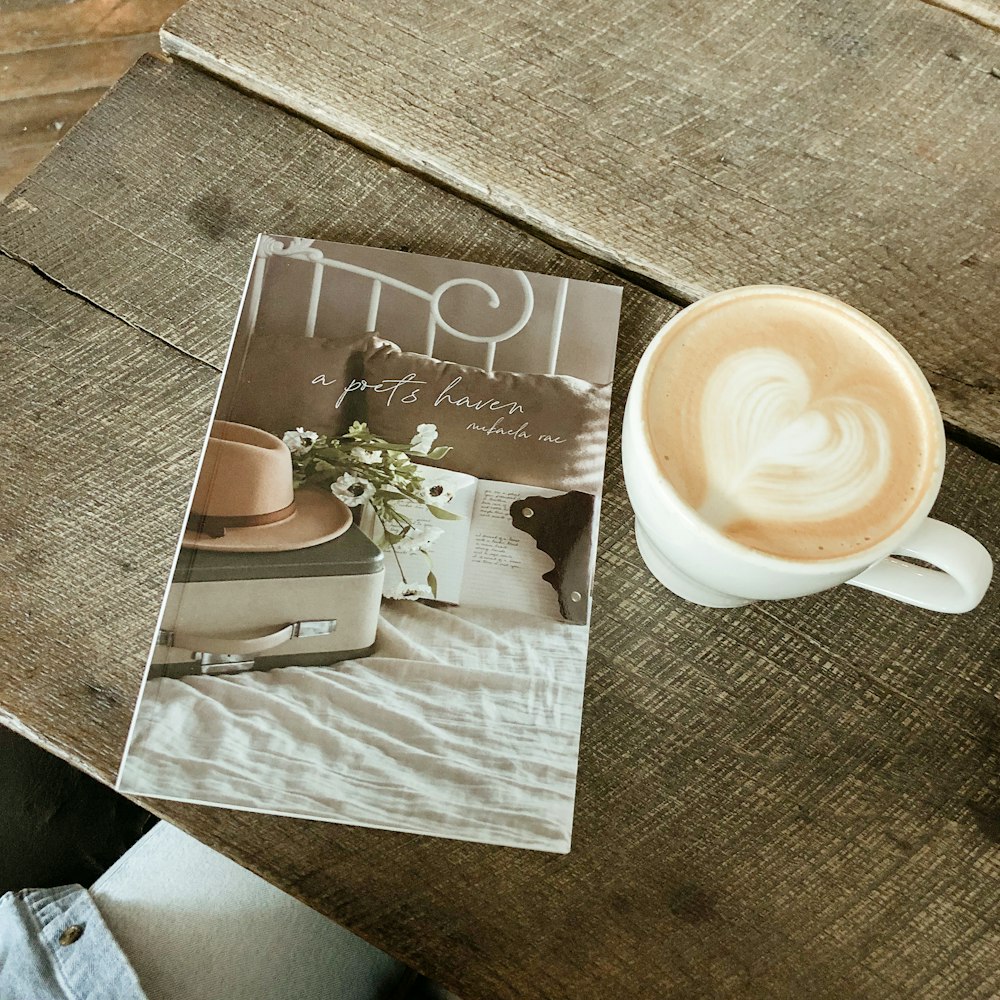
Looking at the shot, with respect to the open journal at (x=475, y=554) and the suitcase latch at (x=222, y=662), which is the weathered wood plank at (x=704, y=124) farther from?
the suitcase latch at (x=222, y=662)

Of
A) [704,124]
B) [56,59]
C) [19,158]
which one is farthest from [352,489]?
[56,59]

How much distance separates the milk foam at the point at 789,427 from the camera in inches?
15.1

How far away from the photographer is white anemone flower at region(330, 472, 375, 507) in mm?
477

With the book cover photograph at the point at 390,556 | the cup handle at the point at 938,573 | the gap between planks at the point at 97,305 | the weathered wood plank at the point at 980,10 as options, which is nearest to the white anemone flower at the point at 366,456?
the book cover photograph at the point at 390,556

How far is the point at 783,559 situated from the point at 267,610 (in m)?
0.27

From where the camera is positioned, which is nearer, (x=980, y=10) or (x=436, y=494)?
(x=436, y=494)

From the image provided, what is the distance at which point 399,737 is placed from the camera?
1.42 ft

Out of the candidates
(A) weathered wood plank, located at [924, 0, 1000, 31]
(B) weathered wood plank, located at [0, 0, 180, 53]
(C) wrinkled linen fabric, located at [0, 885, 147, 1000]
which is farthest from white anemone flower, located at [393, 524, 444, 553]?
(B) weathered wood plank, located at [0, 0, 180, 53]

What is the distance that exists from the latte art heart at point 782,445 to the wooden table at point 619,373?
10 centimetres

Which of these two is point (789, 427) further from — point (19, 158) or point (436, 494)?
point (19, 158)

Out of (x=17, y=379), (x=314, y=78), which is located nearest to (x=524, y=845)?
(x=17, y=379)

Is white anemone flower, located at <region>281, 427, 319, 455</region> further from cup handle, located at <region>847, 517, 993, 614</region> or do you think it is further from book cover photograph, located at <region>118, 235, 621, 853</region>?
cup handle, located at <region>847, 517, 993, 614</region>

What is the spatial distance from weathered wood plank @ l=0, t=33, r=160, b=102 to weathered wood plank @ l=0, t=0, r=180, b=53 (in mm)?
15

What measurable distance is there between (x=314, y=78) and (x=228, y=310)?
0.63 ft
